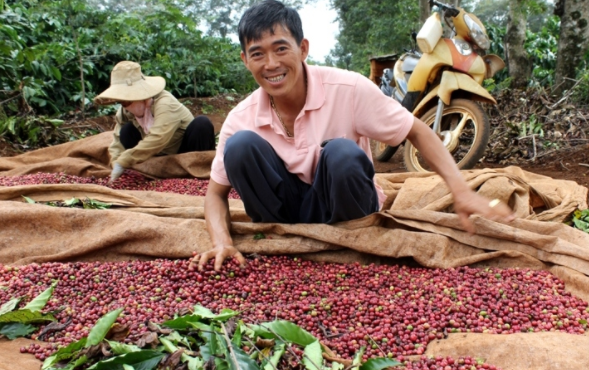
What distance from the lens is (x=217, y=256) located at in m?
2.16

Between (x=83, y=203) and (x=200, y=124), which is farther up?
(x=200, y=124)

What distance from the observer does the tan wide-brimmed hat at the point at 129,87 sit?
12.2 ft

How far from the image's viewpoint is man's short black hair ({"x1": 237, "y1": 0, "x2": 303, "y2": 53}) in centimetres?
203

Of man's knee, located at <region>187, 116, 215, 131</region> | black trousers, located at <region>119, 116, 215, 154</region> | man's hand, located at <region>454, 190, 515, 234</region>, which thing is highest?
man's hand, located at <region>454, 190, 515, 234</region>

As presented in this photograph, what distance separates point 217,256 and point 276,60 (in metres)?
0.79

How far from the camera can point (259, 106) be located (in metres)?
2.31

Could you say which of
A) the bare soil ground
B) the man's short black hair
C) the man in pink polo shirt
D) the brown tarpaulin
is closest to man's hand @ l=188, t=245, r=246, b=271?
the man in pink polo shirt

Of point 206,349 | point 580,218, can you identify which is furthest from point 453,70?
point 206,349

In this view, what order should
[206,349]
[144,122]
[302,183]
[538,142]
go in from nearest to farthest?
[206,349] < [302,183] < [144,122] < [538,142]

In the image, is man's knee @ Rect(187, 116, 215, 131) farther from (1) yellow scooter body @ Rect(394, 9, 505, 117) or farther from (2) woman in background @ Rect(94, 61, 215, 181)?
(1) yellow scooter body @ Rect(394, 9, 505, 117)

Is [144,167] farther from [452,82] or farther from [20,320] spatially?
[20,320]

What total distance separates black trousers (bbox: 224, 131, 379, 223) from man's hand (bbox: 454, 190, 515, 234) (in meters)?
0.41

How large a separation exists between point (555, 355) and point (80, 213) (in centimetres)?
203

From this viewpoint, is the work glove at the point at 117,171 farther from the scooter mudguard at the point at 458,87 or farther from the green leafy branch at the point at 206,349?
the green leafy branch at the point at 206,349
